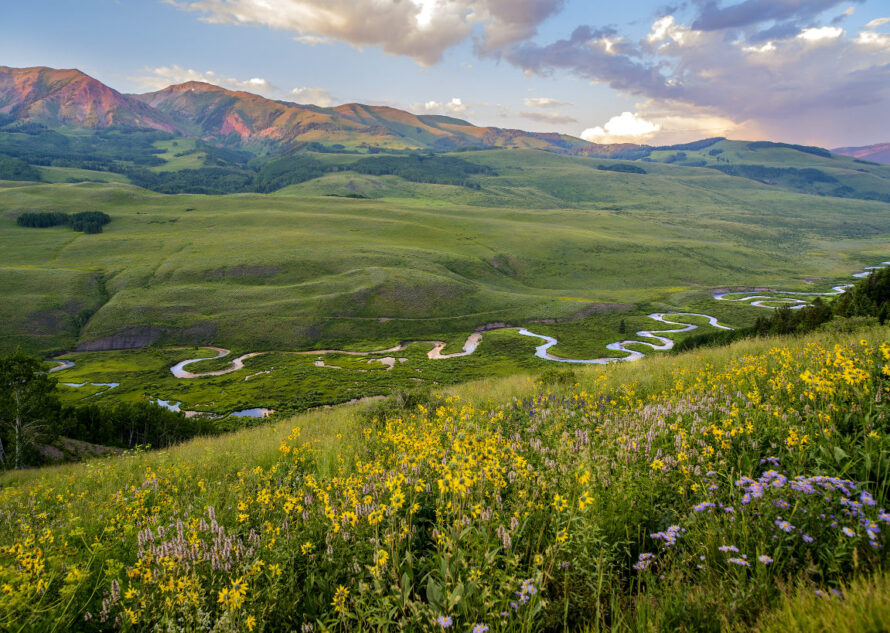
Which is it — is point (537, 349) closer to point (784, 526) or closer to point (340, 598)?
point (784, 526)

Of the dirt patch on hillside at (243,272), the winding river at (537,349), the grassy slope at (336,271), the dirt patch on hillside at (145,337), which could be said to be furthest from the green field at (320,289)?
the winding river at (537,349)

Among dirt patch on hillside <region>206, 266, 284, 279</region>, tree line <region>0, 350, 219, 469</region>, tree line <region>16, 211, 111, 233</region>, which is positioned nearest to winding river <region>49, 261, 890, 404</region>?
tree line <region>0, 350, 219, 469</region>

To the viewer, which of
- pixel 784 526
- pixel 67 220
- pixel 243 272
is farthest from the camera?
pixel 67 220

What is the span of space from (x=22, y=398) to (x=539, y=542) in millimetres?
35878

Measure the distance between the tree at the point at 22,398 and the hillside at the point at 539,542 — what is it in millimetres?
26741

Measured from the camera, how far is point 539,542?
4137 millimetres

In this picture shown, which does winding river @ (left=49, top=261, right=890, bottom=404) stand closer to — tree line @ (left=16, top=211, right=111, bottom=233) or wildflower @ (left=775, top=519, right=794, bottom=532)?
wildflower @ (left=775, top=519, right=794, bottom=532)

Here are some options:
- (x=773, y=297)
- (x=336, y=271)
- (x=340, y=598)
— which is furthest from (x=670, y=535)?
(x=773, y=297)

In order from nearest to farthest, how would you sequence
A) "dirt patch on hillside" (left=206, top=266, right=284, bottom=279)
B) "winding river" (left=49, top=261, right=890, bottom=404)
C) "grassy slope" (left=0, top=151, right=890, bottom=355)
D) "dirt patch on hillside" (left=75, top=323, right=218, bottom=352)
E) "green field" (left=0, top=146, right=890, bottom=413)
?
"winding river" (left=49, top=261, right=890, bottom=404), "green field" (left=0, top=146, right=890, bottom=413), "dirt patch on hillside" (left=75, top=323, right=218, bottom=352), "grassy slope" (left=0, top=151, right=890, bottom=355), "dirt patch on hillside" (left=206, top=266, right=284, bottom=279)

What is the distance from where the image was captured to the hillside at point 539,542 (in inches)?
129

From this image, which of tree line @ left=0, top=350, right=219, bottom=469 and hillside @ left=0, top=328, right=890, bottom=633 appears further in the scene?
tree line @ left=0, top=350, right=219, bottom=469

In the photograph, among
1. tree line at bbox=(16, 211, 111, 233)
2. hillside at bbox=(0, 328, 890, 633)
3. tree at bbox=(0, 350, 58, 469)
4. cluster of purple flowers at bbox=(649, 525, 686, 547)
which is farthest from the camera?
tree line at bbox=(16, 211, 111, 233)

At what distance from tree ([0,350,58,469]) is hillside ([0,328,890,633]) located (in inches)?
1053

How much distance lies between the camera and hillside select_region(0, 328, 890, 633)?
3289 mm
